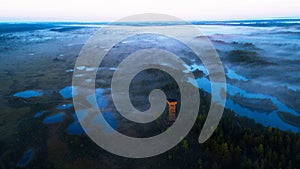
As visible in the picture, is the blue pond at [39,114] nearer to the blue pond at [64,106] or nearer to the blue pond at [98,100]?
the blue pond at [64,106]

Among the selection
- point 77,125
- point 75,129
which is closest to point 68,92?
point 77,125

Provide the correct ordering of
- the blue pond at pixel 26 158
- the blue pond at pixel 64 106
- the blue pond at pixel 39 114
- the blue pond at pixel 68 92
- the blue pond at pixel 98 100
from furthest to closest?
1. the blue pond at pixel 68 92
2. the blue pond at pixel 98 100
3. the blue pond at pixel 64 106
4. the blue pond at pixel 39 114
5. the blue pond at pixel 26 158

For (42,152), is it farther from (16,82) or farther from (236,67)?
(236,67)

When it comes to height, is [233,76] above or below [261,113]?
above

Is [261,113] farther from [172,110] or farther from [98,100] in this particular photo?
[98,100]

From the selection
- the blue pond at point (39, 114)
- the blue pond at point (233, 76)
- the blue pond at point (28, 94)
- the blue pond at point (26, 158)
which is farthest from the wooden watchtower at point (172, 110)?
the blue pond at point (233, 76)

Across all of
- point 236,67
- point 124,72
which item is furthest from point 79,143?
point 236,67
